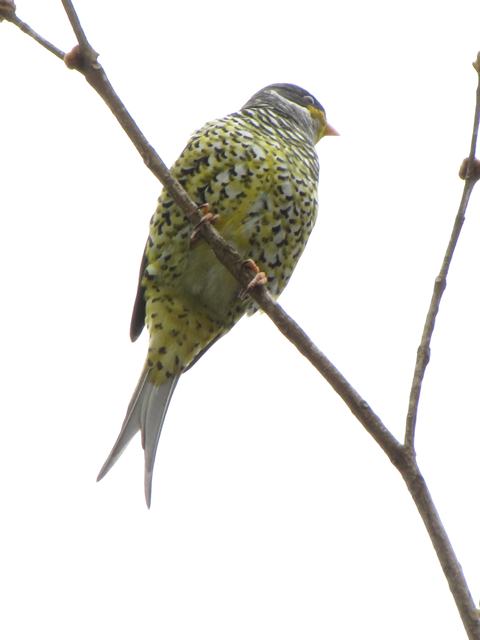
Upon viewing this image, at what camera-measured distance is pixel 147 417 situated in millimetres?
5156

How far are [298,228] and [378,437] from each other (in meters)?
2.66

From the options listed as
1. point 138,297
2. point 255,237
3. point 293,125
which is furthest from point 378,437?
point 293,125

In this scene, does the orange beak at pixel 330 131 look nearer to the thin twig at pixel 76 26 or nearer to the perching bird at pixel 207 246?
the perching bird at pixel 207 246

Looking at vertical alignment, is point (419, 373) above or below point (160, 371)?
below

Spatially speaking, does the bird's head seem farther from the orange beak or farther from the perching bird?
the perching bird

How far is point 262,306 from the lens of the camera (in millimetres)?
3604

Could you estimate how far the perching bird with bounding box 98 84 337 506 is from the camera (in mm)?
5207

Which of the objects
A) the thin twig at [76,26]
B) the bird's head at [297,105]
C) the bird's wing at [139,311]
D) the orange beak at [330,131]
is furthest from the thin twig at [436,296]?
the orange beak at [330,131]

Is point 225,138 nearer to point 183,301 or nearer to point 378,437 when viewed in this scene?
point 183,301

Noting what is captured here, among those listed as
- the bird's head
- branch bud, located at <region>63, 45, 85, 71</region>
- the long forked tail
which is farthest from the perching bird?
branch bud, located at <region>63, 45, 85, 71</region>

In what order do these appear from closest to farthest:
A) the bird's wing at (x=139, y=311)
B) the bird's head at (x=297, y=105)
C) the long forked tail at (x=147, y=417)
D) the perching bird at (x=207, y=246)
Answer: the long forked tail at (x=147, y=417) → the perching bird at (x=207, y=246) → the bird's wing at (x=139, y=311) → the bird's head at (x=297, y=105)

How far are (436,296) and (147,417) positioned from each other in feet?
7.61

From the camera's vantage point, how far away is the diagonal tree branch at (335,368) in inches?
102

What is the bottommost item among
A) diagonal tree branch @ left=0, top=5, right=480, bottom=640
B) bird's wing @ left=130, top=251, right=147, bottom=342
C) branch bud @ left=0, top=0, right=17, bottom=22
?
diagonal tree branch @ left=0, top=5, right=480, bottom=640
